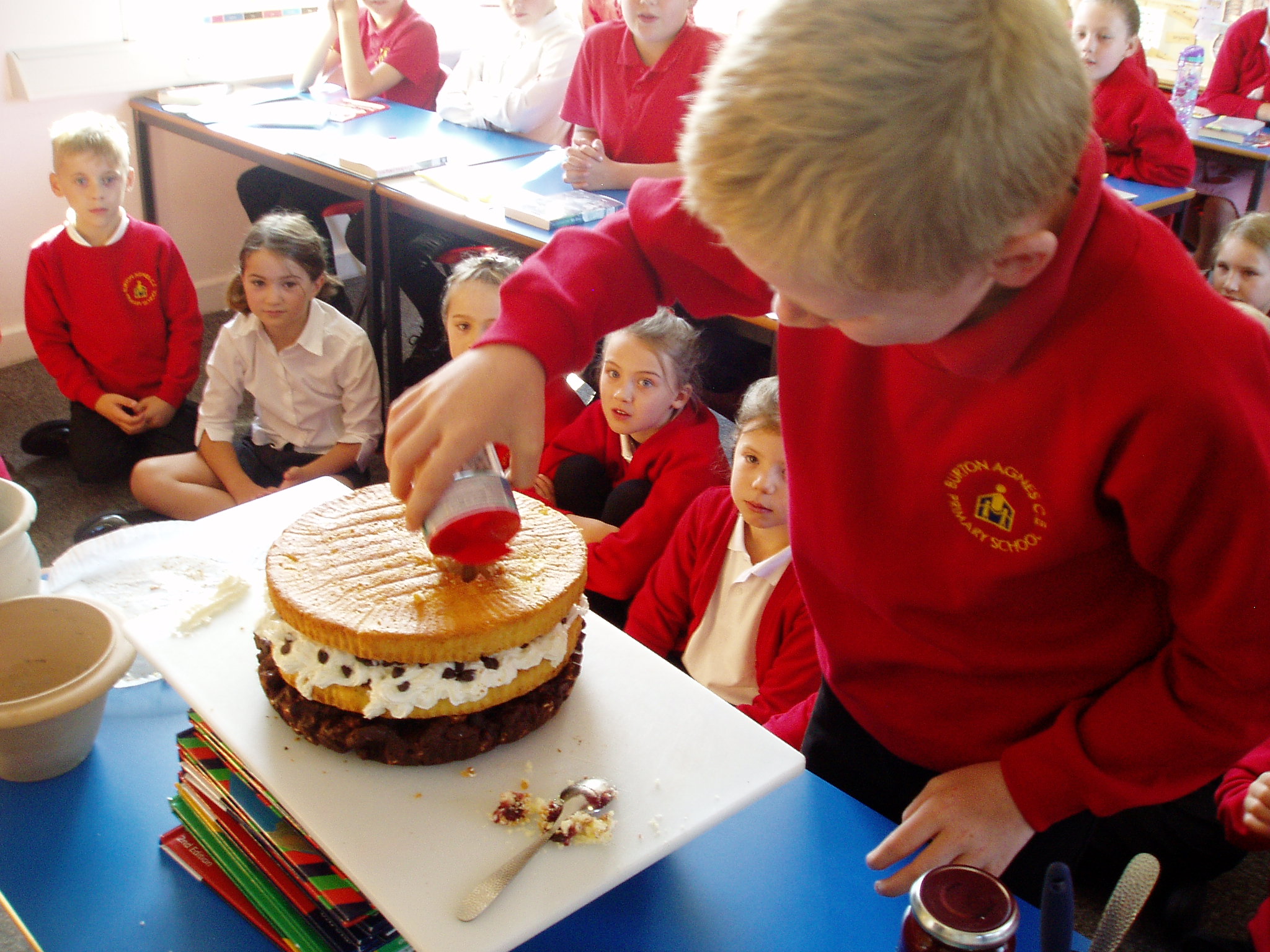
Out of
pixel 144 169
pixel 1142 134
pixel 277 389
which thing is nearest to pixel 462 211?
pixel 277 389

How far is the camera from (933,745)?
3.40 ft

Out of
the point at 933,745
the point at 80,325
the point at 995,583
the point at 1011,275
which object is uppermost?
the point at 1011,275

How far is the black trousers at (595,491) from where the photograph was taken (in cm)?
231

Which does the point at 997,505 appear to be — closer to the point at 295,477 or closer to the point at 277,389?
the point at 295,477

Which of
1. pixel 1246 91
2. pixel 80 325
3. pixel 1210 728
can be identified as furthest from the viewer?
pixel 1246 91

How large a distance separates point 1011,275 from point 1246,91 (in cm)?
563

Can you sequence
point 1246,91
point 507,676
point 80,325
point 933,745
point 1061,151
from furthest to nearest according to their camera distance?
point 1246,91 < point 80,325 < point 933,745 < point 507,676 < point 1061,151

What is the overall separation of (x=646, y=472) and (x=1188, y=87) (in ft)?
12.4

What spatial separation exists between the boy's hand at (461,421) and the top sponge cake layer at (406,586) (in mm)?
89

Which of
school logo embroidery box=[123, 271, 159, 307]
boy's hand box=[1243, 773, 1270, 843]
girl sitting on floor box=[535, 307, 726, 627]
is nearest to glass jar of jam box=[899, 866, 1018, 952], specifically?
boy's hand box=[1243, 773, 1270, 843]

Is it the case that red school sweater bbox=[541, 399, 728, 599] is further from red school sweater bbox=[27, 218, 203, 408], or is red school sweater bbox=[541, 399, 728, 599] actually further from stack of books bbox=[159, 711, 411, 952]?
red school sweater bbox=[27, 218, 203, 408]

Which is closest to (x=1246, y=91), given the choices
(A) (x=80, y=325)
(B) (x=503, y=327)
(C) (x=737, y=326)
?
(C) (x=737, y=326)

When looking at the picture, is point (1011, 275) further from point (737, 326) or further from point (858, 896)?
point (737, 326)

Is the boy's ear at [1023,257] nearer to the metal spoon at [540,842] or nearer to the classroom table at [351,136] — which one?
the metal spoon at [540,842]
